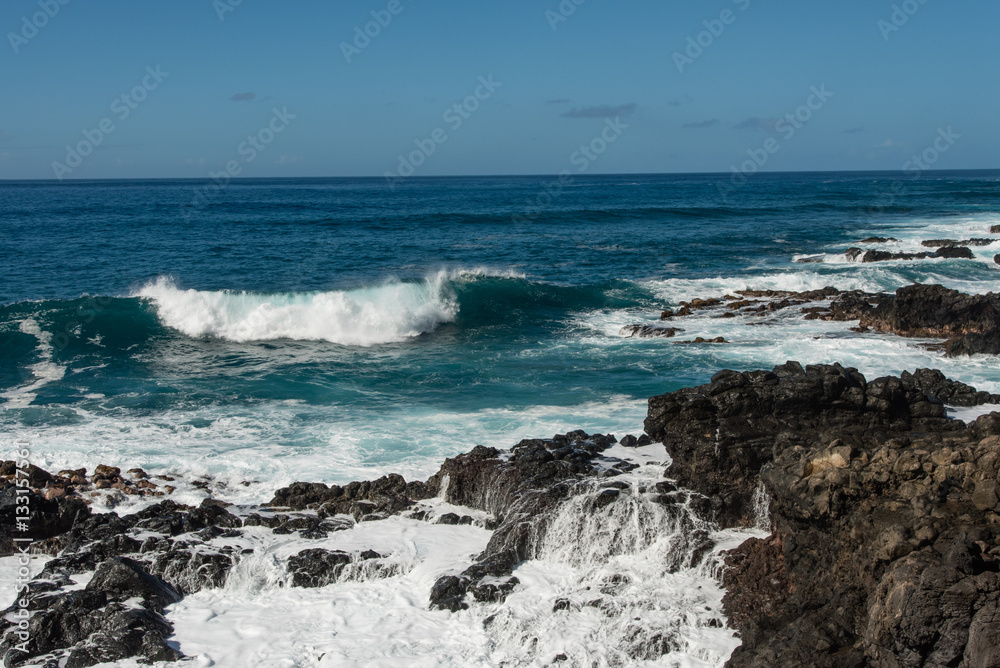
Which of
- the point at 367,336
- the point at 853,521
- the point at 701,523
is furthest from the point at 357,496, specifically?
the point at 367,336

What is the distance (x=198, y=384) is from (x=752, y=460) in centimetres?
1355

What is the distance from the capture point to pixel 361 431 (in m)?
15.5

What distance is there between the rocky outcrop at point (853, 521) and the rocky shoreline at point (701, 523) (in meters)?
0.02

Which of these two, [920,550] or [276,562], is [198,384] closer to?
[276,562]

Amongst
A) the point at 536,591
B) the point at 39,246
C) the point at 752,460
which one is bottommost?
the point at 536,591

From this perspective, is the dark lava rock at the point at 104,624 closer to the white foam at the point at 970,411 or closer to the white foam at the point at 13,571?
the white foam at the point at 13,571

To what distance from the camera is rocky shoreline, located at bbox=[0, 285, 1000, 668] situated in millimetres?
7211

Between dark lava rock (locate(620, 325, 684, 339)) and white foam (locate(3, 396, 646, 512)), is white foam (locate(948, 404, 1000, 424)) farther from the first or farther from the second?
dark lava rock (locate(620, 325, 684, 339))

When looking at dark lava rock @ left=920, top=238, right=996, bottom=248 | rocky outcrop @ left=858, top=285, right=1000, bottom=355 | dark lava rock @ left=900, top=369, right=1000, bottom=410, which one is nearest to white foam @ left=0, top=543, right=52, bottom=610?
dark lava rock @ left=900, top=369, right=1000, bottom=410

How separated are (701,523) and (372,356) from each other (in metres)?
13.0

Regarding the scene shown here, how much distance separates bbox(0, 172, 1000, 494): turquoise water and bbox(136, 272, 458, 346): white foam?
0.07m

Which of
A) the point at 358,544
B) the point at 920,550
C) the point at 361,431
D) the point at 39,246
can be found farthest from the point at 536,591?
the point at 39,246

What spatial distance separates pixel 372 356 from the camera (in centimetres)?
2189

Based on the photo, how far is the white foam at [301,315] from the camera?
2430cm
